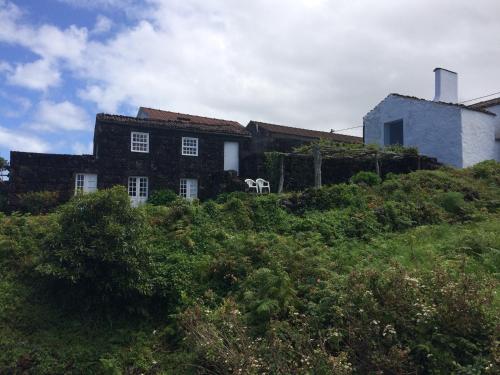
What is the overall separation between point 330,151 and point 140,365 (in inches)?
557

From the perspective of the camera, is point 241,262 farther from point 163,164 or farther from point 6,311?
point 163,164

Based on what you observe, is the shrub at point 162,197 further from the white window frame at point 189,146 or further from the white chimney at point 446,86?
the white chimney at point 446,86

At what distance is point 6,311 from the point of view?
830 cm


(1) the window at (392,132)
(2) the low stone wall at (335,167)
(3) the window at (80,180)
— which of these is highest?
(1) the window at (392,132)

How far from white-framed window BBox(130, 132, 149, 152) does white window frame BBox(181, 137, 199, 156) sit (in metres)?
2.02

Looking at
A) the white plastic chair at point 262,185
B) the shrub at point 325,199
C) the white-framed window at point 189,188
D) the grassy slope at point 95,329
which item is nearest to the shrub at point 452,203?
the shrub at point 325,199

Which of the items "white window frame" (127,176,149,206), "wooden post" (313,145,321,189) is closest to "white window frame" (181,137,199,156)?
"white window frame" (127,176,149,206)

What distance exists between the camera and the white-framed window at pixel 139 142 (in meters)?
25.0

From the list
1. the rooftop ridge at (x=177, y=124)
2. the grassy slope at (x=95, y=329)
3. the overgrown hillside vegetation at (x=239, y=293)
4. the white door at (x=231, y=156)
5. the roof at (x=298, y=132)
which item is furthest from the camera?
the roof at (x=298, y=132)

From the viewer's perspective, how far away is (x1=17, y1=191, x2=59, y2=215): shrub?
20.8m

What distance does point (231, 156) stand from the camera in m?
27.6

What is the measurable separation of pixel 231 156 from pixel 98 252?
64.8 ft

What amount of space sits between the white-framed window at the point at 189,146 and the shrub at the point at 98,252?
17697 millimetres

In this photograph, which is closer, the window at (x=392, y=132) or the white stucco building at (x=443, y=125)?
the white stucco building at (x=443, y=125)
